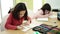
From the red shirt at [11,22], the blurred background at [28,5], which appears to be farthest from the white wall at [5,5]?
the red shirt at [11,22]

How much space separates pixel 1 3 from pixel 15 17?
4.26 feet

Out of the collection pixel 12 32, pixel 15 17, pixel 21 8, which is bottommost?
pixel 12 32

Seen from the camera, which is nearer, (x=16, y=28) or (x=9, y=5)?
(x=16, y=28)

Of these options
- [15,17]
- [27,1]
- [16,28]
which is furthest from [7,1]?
[16,28]

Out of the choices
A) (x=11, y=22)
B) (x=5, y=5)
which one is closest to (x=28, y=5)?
(x=5, y=5)

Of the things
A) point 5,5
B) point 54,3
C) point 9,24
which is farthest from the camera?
point 54,3

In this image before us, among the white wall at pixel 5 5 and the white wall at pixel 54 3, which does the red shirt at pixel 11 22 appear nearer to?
the white wall at pixel 5 5

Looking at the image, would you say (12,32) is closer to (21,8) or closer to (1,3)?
(21,8)

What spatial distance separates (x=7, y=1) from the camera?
3.31m

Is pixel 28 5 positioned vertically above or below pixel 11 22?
above

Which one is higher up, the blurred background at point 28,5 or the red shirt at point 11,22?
A: the blurred background at point 28,5

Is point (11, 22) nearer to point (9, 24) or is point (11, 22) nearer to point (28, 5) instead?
point (9, 24)

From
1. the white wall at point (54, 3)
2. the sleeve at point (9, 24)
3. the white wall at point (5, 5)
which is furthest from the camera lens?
the white wall at point (54, 3)

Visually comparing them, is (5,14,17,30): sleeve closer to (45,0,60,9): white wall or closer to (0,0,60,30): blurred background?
(0,0,60,30): blurred background
